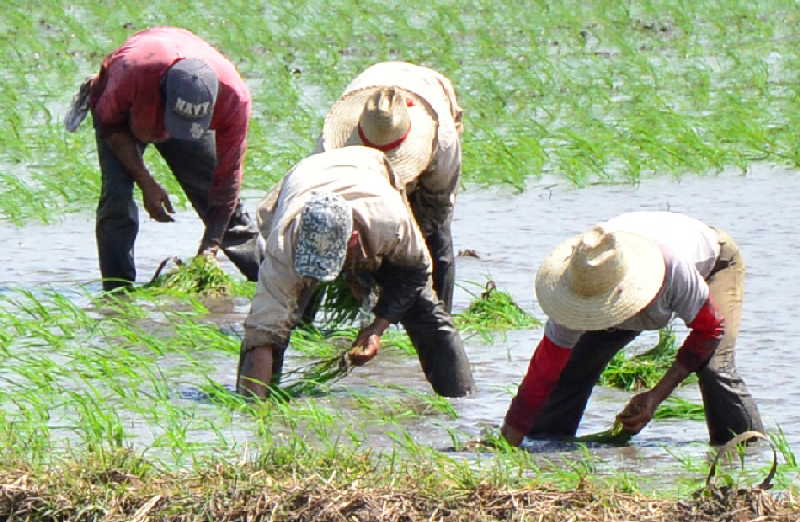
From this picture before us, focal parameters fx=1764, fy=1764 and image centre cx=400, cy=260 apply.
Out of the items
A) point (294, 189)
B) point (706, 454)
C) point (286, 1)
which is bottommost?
point (286, 1)

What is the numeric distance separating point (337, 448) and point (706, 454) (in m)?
1.30

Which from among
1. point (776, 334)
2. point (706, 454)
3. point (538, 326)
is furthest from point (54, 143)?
point (706, 454)

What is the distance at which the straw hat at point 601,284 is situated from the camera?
4898 millimetres

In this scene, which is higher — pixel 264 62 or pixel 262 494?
pixel 262 494

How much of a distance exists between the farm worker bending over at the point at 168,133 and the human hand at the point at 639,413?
260 cm

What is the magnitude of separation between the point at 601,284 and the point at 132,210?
345cm

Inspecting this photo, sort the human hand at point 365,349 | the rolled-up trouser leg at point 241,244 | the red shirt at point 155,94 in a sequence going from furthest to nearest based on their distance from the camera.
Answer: the rolled-up trouser leg at point 241,244 → the red shirt at point 155,94 → the human hand at point 365,349

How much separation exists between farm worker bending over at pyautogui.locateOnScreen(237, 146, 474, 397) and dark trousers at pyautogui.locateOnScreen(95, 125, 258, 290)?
1.99 metres

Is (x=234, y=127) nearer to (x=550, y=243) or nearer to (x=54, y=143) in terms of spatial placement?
(x=550, y=243)

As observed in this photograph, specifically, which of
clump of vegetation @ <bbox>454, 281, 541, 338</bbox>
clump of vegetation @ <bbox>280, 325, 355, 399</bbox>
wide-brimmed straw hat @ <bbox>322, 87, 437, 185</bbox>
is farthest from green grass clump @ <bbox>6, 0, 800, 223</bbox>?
wide-brimmed straw hat @ <bbox>322, 87, 437, 185</bbox>

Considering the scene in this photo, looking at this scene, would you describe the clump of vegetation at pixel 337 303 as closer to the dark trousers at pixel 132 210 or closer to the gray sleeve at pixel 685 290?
the dark trousers at pixel 132 210

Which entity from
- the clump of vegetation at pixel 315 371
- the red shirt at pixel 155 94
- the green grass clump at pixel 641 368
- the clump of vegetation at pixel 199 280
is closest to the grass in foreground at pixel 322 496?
the clump of vegetation at pixel 315 371

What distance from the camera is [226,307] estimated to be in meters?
7.74

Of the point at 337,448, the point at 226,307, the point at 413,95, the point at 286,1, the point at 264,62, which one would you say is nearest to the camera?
the point at 337,448
